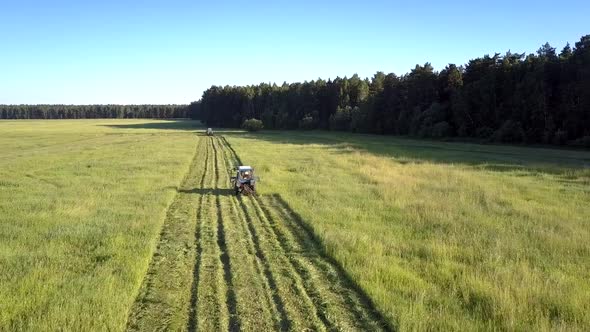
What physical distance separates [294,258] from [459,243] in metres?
4.49

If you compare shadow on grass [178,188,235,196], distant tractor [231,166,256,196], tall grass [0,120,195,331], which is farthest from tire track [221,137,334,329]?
shadow on grass [178,188,235,196]

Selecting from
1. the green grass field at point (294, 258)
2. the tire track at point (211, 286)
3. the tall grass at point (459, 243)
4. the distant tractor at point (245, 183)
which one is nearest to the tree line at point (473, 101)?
the tall grass at point (459, 243)

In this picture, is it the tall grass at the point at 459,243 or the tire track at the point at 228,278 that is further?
the tall grass at the point at 459,243

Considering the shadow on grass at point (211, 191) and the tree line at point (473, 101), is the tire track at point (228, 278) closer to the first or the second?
the shadow on grass at point (211, 191)

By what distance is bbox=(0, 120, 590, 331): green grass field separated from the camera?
7.77m

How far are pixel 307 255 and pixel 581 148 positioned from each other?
49.1 meters

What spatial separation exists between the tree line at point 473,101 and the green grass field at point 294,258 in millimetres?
38937

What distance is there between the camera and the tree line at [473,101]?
2163 inches

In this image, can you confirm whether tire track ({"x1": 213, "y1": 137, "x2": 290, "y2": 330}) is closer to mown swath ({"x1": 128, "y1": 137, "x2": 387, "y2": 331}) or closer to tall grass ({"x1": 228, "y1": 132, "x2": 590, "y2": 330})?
mown swath ({"x1": 128, "y1": 137, "x2": 387, "y2": 331})

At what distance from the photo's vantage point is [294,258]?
35.8 feet

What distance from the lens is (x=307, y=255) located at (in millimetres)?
11266

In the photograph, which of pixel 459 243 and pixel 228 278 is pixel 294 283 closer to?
pixel 228 278

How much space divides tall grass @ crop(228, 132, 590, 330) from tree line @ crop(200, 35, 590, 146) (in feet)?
112

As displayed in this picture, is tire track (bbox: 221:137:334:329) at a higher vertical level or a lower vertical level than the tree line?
lower
